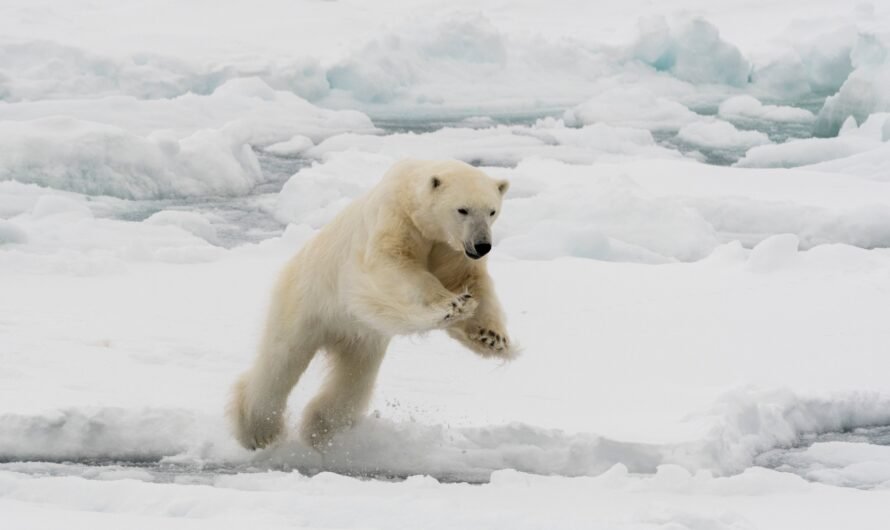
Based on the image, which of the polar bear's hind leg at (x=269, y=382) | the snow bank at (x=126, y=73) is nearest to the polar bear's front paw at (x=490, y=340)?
the polar bear's hind leg at (x=269, y=382)

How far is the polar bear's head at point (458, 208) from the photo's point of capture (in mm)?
3457

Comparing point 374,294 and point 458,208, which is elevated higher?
point 458,208

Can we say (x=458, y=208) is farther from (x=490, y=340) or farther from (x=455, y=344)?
(x=455, y=344)

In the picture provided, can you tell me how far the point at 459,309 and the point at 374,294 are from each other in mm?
382

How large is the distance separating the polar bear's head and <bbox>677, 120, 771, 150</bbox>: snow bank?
40.5ft

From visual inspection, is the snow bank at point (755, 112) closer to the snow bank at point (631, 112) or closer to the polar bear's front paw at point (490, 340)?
the snow bank at point (631, 112)

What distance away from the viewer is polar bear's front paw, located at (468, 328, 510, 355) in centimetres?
354

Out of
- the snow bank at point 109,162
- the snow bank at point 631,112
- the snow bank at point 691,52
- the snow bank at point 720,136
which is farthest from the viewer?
the snow bank at point 691,52

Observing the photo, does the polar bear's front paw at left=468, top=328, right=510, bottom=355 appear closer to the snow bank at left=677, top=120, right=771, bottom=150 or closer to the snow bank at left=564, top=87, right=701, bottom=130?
the snow bank at left=677, top=120, right=771, bottom=150

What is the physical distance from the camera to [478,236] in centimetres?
343

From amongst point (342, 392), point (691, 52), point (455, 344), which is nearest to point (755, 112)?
point (691, 52)

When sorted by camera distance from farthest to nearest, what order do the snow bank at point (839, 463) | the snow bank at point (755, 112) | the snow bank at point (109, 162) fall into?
1. the snow bank at point (755, 112)
2. the snow bank at point (109, 162)
3. the snow bank at point (839, 463)

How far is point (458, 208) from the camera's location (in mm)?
3484

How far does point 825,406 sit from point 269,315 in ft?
7.70
